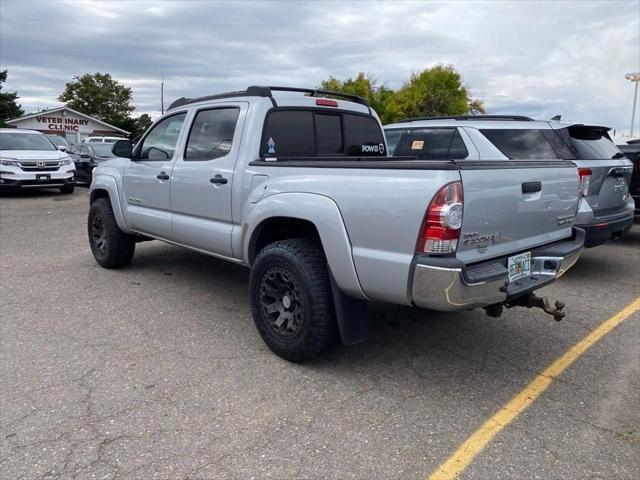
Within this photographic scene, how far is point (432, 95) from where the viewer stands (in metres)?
44.3

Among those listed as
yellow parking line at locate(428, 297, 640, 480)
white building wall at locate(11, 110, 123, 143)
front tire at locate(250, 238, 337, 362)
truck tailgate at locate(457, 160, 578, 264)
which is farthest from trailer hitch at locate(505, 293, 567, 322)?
white building wall at locate(11, 110, 123, 143)

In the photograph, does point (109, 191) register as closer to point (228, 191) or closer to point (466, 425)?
point (228, 191)

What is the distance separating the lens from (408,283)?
300 cm

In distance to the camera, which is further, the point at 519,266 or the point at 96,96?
the point at 96,96

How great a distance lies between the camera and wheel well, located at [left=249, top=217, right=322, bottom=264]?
12.4 feet

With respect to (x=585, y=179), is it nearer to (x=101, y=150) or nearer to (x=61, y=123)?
(x=101, y=150)

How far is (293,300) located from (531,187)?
177 cm

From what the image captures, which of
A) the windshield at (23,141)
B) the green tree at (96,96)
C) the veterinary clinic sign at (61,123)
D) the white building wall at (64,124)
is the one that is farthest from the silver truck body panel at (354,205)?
the green tree at (96,96)

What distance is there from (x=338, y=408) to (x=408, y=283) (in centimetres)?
91

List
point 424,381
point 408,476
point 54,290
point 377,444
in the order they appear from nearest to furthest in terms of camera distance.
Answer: point 408,476 → point 377,444 → point 424,381 → point 54,290

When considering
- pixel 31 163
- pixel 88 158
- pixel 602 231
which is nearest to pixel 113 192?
pixel 602 231

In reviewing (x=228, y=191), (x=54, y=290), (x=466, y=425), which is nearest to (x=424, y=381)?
(x=466, y=425)

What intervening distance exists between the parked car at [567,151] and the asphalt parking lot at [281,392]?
96cm

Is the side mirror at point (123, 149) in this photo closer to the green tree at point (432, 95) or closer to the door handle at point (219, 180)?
the door handle at point (219, 180)
